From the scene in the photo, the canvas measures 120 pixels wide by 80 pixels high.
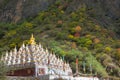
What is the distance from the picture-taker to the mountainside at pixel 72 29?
100 metres

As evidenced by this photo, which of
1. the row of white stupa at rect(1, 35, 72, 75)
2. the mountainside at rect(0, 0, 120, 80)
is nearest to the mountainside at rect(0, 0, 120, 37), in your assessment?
the mountainside at rect(0, 0, 120, 80)

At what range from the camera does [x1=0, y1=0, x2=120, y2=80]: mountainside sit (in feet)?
329

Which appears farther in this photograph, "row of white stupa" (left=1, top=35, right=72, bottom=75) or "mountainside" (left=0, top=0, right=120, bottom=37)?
"mountainside" (left=0, top=0, right=120, bottom=37)

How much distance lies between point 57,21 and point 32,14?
45.0 ft

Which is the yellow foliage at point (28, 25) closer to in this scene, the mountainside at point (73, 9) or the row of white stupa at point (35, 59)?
the mountainside at point (73, 9)

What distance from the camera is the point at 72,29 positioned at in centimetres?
12200

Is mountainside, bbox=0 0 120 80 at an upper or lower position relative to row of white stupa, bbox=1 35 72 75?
upper

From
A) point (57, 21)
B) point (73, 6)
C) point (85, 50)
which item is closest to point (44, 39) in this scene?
point (85, 50)

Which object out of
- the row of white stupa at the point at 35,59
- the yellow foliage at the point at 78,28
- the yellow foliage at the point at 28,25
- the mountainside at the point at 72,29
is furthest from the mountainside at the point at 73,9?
the row of white stupa at the point at 35,59

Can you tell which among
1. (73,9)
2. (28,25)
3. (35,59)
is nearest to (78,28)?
(73,9)

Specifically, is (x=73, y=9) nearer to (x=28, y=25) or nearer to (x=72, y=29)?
(x=28, y=25)

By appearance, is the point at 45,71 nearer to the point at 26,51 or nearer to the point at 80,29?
the point at 26,51

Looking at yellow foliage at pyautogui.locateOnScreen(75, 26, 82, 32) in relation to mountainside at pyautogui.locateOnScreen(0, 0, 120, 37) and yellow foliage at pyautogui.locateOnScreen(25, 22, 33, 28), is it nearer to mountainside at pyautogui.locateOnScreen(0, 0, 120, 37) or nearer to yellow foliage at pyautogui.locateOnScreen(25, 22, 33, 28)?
mountainside at pyautogui.locateOnScreen(0, 0, 120, 37)

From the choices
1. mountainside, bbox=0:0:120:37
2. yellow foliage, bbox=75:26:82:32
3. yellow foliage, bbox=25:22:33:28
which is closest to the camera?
yellow foliage, bbox=75:26:82:32
